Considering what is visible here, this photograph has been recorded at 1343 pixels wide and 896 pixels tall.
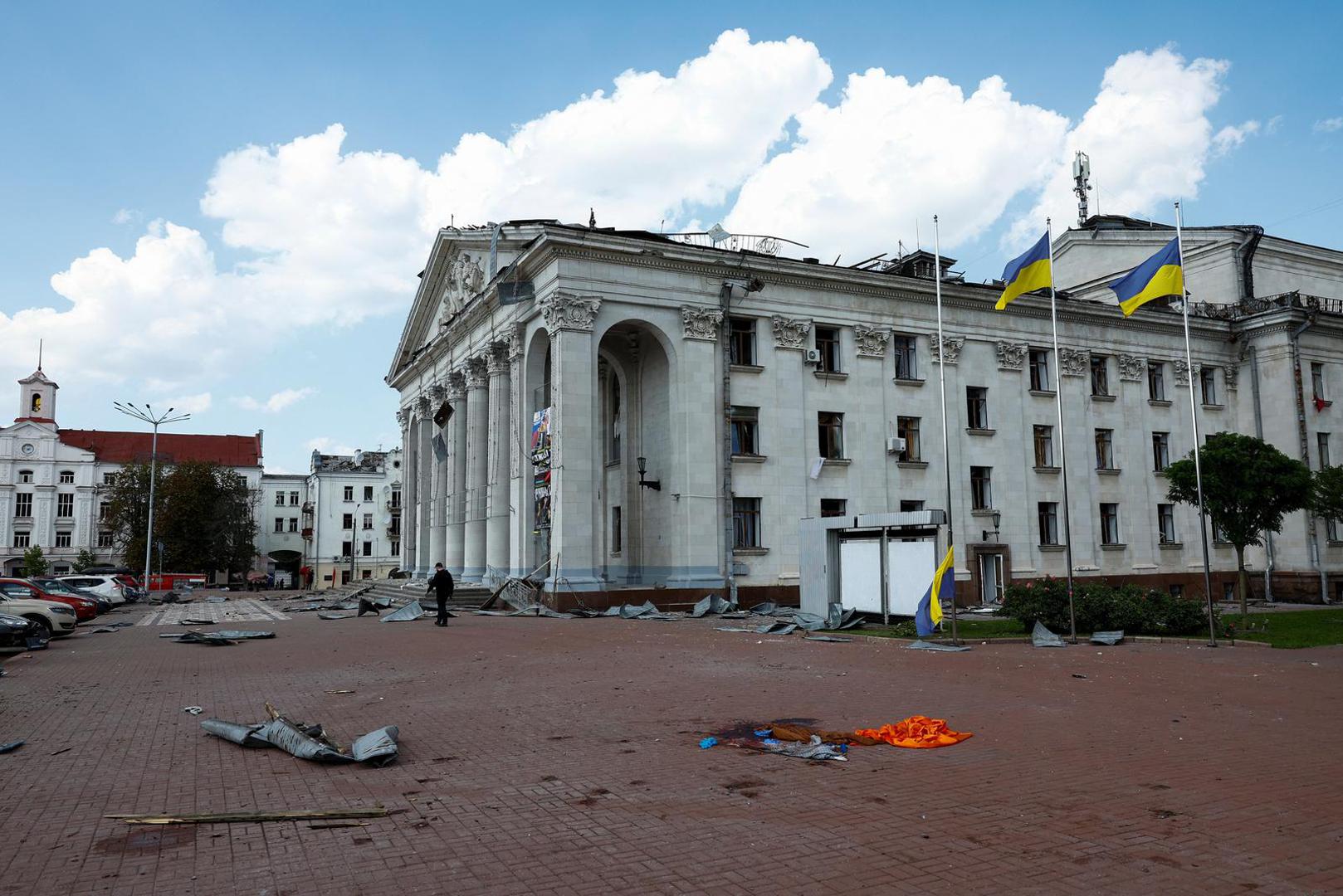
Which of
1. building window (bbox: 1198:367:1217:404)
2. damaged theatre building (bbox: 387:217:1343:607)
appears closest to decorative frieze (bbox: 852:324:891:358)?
damaged theatre building (bbox: 387:217:1343:607)

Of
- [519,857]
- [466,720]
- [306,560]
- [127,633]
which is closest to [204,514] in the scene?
[306,560]

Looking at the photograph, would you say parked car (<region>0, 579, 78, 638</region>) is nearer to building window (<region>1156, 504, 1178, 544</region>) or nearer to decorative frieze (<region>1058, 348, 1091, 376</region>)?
decorative frieze (<region>1058, 348, 1091, 376</region>)

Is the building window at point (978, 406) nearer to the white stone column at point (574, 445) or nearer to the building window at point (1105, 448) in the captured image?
the building window at point (1105, 448)

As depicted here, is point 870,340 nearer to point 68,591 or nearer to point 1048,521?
point 1048,521

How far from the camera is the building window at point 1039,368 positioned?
39062 mm

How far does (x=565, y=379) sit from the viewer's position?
29984mm

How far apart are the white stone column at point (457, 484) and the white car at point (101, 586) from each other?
49.0 feet

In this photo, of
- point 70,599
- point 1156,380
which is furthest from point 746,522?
point 70,599

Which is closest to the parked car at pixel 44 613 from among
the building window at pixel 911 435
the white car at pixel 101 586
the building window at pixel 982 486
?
the white car at pixel 101 586

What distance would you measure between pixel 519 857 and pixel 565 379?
81.3ft

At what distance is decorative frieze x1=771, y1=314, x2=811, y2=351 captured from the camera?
33.8m

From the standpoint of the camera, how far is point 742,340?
110 ft

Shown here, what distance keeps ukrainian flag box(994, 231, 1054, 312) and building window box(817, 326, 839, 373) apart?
44.5 feet

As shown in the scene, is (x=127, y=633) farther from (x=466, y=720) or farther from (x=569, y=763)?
(x=569, y=763)
